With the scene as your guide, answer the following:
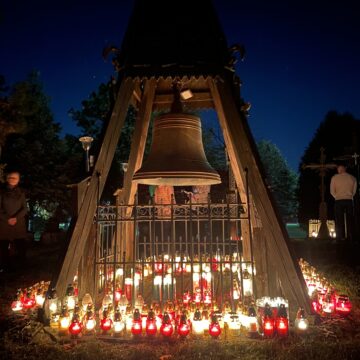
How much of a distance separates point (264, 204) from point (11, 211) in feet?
18.0

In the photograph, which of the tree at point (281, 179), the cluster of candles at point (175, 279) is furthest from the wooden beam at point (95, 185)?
the tree at point (281, 179)

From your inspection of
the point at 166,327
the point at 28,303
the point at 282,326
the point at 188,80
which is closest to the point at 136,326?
the point at 166,327

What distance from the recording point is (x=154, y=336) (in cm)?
421

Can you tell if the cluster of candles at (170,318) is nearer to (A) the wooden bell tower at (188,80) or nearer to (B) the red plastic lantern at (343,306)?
(B) the red plastic lantern at (343,306)

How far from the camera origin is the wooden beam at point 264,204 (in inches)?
179

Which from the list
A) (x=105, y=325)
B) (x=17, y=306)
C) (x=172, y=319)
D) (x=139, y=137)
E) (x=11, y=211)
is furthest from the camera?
(x=11, y=211)

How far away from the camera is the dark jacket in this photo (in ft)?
25.1

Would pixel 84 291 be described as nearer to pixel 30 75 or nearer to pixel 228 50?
pixel 228 50

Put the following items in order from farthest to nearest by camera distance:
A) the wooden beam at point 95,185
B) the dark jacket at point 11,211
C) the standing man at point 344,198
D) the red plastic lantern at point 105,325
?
the standing man at point 344,198
the dark jacket at point 11,211
the wooden beam at point 95,185
the red plastic lantern at point 105,325

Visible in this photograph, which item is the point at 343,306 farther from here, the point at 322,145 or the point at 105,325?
the point at 322,145

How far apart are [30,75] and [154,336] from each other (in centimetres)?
2467

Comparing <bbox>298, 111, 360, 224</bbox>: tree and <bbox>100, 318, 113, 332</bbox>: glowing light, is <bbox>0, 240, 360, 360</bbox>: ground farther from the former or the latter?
<bbox>298, 111, 360, 224</bbox>: tree

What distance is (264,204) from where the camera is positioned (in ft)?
15.8

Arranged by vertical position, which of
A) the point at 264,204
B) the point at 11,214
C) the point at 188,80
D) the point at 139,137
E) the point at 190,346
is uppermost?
the point at 188,80
